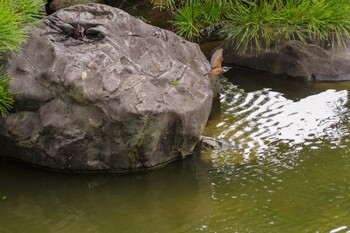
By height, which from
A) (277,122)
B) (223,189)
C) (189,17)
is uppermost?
(189,17)

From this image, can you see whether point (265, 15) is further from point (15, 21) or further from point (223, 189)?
point (15, 21)

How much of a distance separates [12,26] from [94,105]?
2.82 feet

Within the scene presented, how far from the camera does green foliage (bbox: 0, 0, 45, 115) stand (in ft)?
14.7

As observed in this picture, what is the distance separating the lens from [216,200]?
4.57 meters

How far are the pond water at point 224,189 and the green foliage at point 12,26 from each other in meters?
0.69

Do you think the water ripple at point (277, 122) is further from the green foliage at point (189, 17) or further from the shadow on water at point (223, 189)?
the green foliage at point (189, 17)

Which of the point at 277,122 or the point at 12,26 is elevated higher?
the point at 12,26

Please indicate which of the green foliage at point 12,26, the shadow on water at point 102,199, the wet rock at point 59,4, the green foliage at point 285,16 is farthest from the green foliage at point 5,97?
the wet rock at point 59,4

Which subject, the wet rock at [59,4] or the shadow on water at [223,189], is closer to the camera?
the shadow on water at [223,189]

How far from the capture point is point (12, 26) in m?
4.52

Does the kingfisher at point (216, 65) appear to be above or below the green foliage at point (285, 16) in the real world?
below

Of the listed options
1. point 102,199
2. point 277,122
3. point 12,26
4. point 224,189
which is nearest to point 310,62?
point 277,122

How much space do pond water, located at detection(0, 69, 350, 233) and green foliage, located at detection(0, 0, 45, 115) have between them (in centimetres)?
69

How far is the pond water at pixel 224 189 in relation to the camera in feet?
13.9
